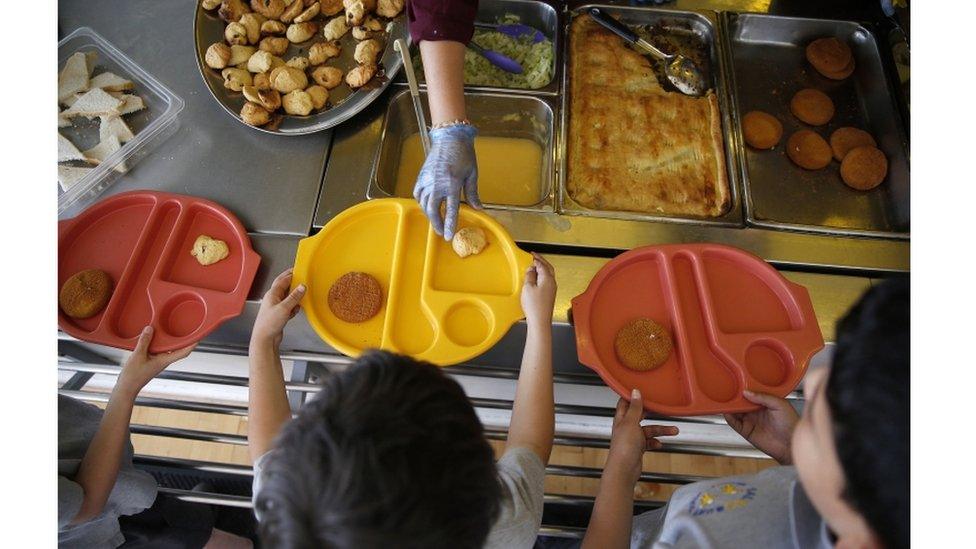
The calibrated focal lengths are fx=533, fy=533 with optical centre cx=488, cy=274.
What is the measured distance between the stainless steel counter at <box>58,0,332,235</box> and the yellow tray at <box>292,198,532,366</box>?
0.17 meters

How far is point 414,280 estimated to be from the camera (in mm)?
1549

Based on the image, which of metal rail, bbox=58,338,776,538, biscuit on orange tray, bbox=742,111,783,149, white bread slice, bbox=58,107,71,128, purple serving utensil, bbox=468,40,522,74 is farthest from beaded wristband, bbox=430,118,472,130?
white bread slice, bbox=58,107,71,128

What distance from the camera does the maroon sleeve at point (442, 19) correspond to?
5.09 feet

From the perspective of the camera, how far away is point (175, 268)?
1555mm

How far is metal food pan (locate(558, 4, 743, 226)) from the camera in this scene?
165cm

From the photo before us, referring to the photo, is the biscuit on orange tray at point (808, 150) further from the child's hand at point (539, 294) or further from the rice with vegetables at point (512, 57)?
the child's hand at point (539, 294)

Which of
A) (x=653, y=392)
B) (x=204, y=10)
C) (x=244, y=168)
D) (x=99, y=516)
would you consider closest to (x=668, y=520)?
(x=653, y=392)

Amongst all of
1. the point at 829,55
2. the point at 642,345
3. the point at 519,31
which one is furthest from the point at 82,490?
the point at 829,55

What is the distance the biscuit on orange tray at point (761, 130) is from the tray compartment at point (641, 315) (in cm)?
66

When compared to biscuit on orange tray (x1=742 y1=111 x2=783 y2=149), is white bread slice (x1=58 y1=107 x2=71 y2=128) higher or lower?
lower

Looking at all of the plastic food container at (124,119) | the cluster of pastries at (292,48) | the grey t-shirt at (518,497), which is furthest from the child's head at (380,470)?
the plastic food container at (124,119)

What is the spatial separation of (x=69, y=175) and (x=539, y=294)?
148cm

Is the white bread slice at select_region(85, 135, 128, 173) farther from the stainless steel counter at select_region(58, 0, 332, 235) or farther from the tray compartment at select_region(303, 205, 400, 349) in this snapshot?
the tray compartment at select_region(303, 205, 400, 349)

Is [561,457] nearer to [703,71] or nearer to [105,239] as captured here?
[703,71]
